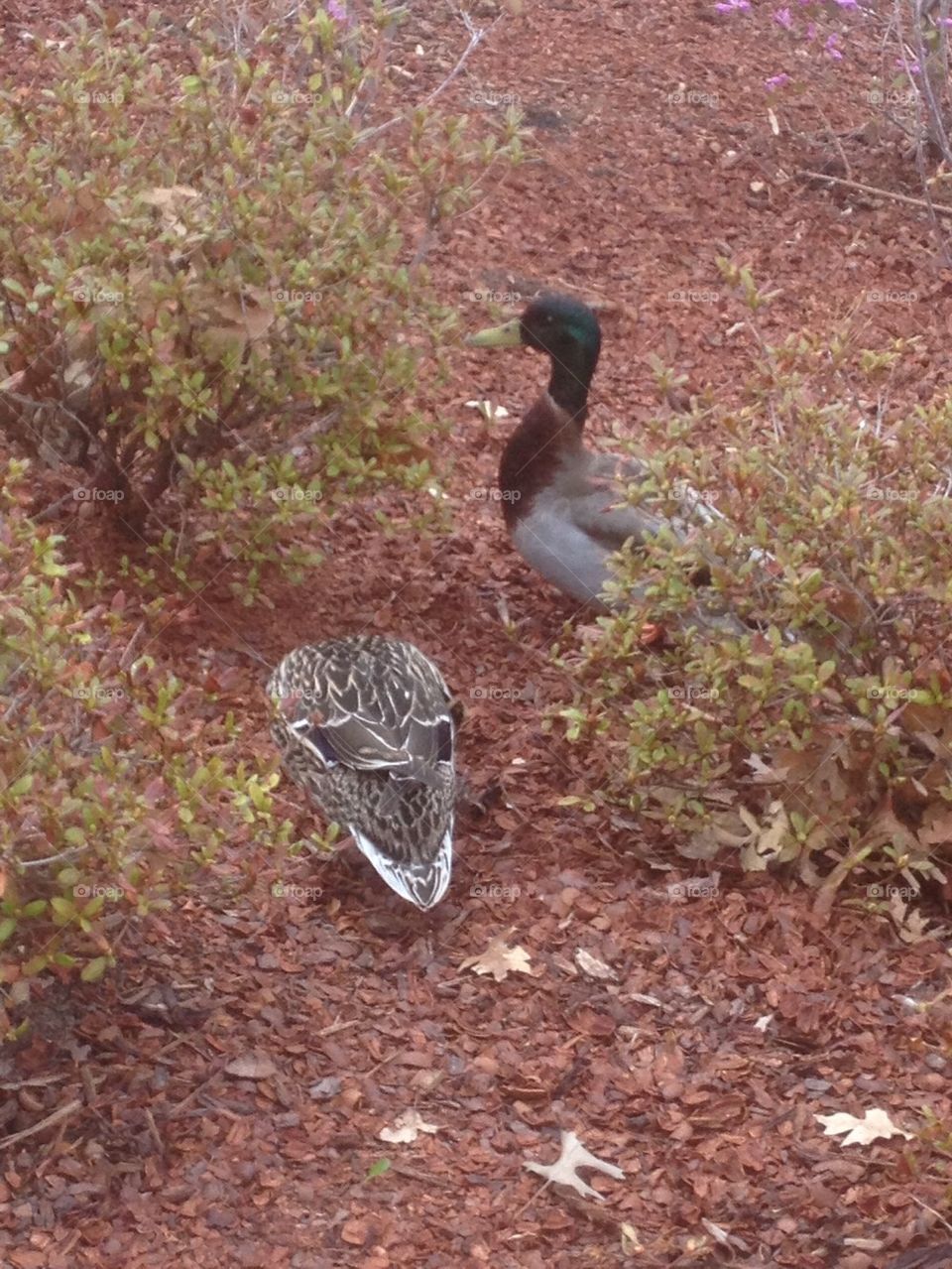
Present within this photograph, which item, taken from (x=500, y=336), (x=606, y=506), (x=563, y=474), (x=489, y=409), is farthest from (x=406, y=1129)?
(x=489, y=409)

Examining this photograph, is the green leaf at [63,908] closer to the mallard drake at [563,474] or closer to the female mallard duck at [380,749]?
the female mallard duck at [380,749]

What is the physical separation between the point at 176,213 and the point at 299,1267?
9.60ft

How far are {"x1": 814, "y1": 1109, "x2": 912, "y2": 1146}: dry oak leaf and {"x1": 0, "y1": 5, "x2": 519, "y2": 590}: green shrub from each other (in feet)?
7.84

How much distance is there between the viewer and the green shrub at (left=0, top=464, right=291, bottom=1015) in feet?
10.8

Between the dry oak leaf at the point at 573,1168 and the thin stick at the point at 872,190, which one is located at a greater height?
the thin stick at the point at 872,190

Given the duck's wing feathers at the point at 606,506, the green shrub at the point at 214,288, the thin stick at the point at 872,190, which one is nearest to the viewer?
the green shrub at the point at 214,288

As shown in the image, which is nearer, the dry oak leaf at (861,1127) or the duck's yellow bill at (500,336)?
the dry oak leaf at (861,1127)

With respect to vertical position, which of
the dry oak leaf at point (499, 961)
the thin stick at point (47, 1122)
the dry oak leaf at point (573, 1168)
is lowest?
the dry oak leaf at point (499, 961)

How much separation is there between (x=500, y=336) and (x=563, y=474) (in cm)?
59

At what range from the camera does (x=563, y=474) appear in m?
6.19

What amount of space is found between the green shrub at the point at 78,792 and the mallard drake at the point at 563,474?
2.39m

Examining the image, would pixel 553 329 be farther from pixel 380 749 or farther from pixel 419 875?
pixel 419 875

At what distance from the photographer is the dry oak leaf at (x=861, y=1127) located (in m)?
3.85

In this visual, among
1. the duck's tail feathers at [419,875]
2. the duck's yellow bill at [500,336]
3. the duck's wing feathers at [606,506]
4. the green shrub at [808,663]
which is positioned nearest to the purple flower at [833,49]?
the duck's yellow bill at [500,336]
